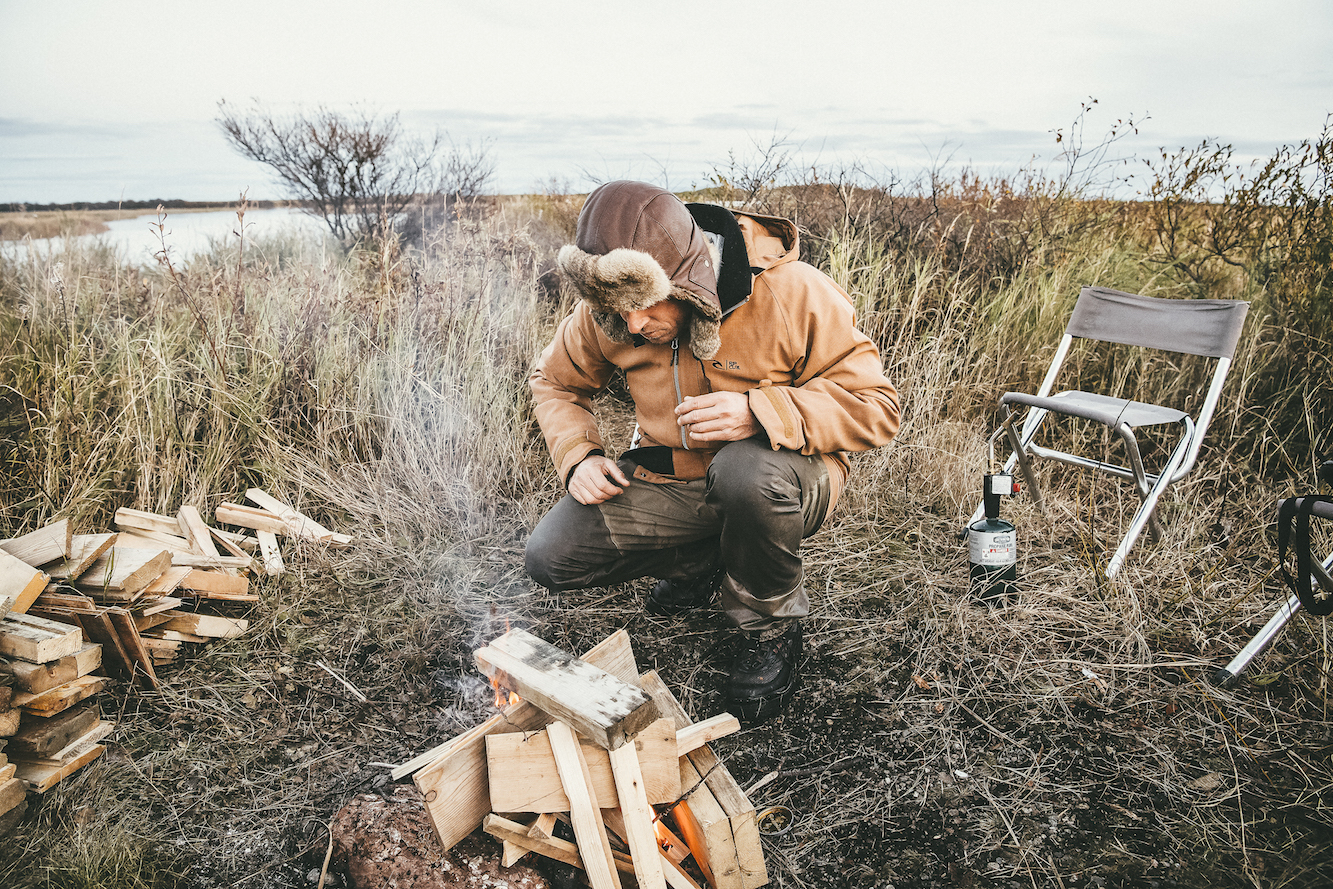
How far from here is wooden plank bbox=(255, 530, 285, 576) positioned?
2.87 metres

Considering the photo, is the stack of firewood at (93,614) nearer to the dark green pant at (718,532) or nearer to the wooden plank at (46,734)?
the wooden plank at (46,734)

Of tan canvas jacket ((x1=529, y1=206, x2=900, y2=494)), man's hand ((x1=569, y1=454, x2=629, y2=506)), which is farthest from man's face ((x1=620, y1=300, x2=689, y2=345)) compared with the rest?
man's hand ((x1=569, y1=454, x2=629, y2=506))

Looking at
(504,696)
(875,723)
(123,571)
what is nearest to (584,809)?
(504,696)

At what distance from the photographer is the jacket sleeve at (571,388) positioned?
242 cm

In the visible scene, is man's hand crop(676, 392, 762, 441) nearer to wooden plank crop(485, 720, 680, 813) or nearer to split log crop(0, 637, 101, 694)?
wooden plank crop(485, 720, 680, 813)

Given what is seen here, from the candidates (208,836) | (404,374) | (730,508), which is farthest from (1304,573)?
(404,374)

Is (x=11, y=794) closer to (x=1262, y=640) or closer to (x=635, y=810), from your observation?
(x=635, y=810)

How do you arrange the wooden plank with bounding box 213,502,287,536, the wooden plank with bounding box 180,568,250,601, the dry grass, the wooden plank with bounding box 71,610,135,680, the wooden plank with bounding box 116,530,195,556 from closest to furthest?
the dry grass → the wooden plank with bounding box 71,610,135,680 → the wooden plank with bounding box 180,568,250,601 → the wooden plank with bounding box 116,530,195,556 → the wooden plank with bounding box 213,502,287,536

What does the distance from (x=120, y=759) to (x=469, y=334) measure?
2683 millimetres

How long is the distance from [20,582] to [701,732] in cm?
199

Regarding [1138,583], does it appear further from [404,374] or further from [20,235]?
[20,235]

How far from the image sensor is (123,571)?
7.45 feet

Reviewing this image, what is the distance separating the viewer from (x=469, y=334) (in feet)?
13.7

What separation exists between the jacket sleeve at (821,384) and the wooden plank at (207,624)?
204cm
